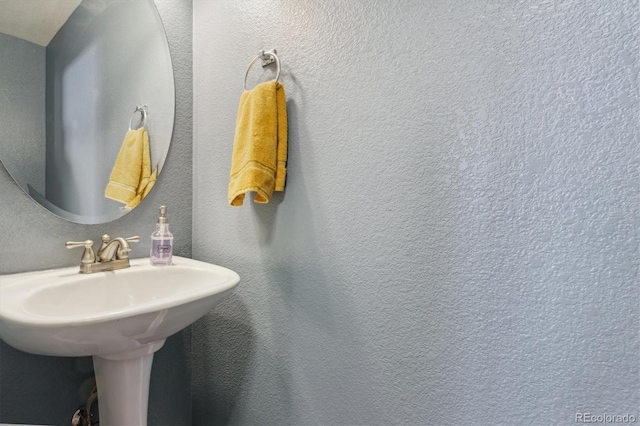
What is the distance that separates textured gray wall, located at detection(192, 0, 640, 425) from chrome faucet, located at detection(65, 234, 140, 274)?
1.20 ft

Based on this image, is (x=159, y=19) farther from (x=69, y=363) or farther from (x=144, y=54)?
(x=69, y=363)

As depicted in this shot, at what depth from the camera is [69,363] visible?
104 cm

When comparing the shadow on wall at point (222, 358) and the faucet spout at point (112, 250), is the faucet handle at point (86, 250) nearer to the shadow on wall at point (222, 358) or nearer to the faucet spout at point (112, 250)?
the faucet spout at point (112, 250)

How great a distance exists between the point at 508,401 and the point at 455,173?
0.50 metres

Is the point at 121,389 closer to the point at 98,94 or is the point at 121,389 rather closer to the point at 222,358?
the point at 222,358

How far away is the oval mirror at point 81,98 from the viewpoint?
97cm

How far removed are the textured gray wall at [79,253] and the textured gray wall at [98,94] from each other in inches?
2.3

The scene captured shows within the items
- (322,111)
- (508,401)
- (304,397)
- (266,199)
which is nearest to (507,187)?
(508,401)

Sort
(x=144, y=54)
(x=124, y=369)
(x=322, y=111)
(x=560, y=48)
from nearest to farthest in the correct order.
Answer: (x=560, y=48)
(x=124, y=369)
(x=322, y=111)
(x=144, y=54)

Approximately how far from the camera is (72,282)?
90 centimetres

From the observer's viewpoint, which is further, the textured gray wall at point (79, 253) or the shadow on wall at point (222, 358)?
the shadow on wall at point (222, 358)

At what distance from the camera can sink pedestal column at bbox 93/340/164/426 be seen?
915mm

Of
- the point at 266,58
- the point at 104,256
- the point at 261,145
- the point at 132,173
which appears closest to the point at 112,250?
the point at 104,256

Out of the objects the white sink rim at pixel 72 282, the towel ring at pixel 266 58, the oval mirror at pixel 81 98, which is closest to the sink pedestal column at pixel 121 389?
the white sink rim at pixel 72 282
